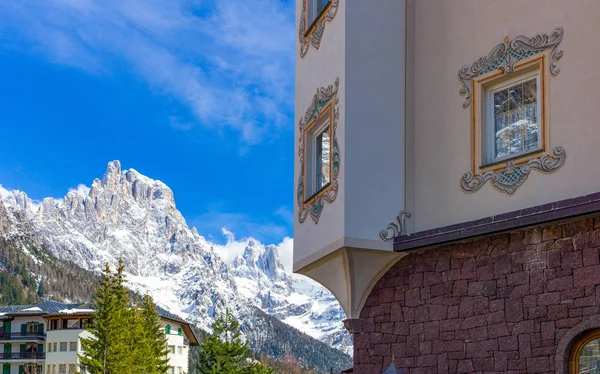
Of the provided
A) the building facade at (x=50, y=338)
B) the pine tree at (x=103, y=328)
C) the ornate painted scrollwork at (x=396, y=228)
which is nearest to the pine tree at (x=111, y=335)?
the pine tree at (x=103, y=328)

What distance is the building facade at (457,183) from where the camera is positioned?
27.3ft

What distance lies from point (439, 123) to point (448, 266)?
153cm

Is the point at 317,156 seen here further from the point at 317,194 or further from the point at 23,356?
the point at 23,356

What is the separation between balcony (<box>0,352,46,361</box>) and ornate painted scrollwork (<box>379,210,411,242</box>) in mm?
68779

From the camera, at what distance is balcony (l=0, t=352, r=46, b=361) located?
75.6 meters

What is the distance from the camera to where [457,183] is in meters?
9.63

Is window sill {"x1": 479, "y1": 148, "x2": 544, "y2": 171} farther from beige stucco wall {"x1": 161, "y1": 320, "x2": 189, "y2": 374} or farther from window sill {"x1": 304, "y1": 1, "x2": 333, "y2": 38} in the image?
beige stucco wall {"x1": 161, "y1": 320, "x2": 189, "y2": 374}

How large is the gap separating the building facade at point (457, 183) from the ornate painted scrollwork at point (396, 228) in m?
0.01

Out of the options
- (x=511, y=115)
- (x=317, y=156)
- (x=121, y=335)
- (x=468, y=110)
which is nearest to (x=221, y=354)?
(x=121, y=335)

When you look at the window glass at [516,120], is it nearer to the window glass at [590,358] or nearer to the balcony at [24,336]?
the window glass at [590,358]

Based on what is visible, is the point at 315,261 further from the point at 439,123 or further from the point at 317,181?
the point at 439,123

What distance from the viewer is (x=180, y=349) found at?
80500mm

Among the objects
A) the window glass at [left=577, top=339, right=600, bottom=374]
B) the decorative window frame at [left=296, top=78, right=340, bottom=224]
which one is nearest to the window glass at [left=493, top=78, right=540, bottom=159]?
the decorative window frame at [left=296, top=78, right=340, bottom=224]

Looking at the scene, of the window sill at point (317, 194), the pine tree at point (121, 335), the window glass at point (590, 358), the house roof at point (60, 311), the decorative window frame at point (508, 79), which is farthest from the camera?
the house roof at point (60, 311)
